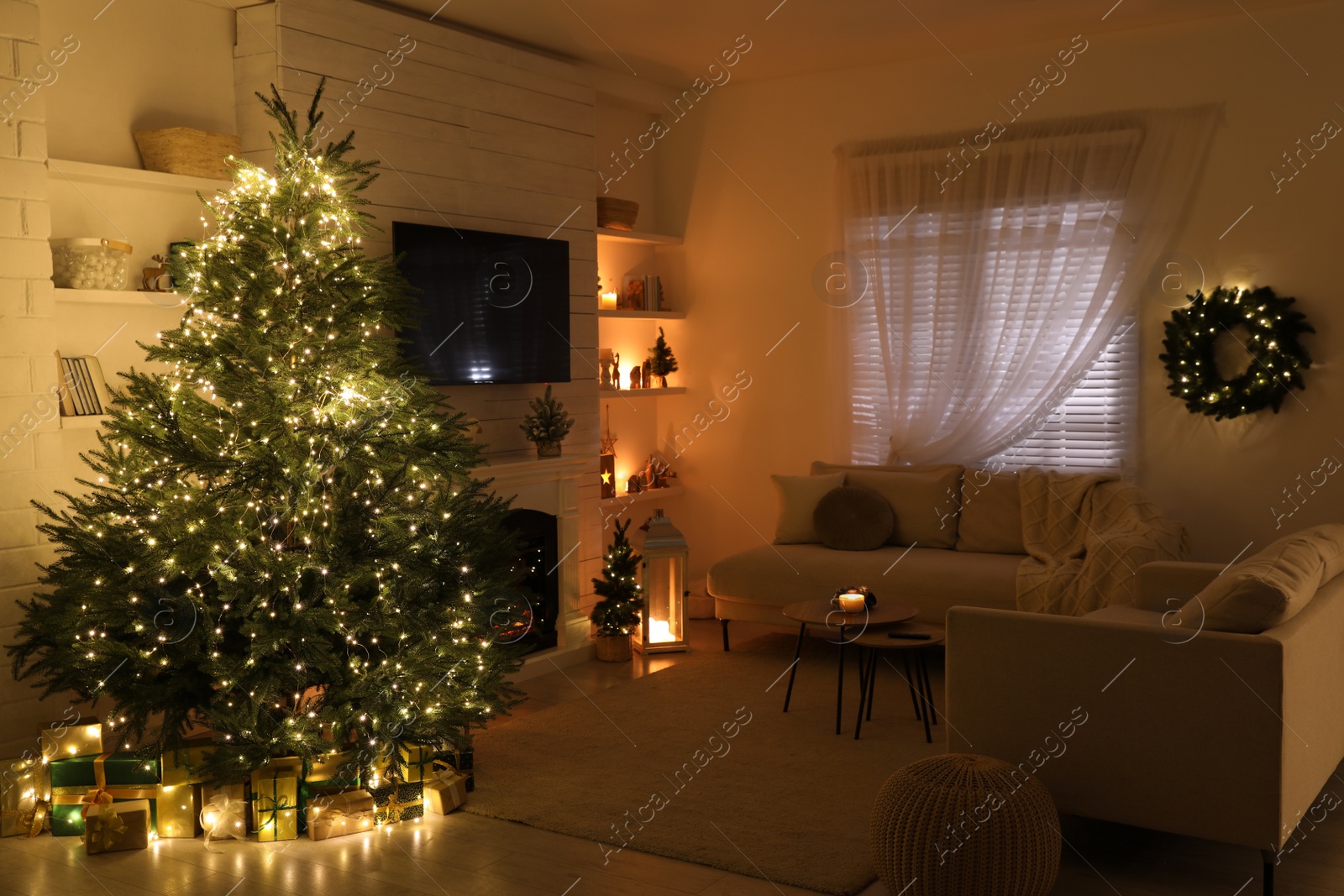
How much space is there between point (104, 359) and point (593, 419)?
8.59 ft

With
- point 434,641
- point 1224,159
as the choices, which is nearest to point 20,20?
point 434,641

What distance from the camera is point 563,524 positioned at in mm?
5918

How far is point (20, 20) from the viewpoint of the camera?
156 inches

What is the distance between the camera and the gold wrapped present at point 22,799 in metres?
3.73

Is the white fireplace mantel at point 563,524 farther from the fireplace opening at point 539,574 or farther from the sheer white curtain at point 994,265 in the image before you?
the sheer white curtain at point 994,265

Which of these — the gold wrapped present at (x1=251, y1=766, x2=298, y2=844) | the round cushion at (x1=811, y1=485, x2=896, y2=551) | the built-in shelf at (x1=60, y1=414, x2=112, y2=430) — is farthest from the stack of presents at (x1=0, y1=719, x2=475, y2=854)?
the round cushion at (x1=811, y1=485, x2=896, y2=551)

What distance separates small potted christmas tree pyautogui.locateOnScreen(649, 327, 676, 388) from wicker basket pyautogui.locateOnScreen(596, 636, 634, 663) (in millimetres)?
1922

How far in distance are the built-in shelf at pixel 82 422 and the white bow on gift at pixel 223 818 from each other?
4.52ft

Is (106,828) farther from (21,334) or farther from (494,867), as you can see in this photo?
(21,334)

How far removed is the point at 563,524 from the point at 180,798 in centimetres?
254

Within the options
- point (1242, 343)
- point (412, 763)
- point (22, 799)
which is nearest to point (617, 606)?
point (412, 763)

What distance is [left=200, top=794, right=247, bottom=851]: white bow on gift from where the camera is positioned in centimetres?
368

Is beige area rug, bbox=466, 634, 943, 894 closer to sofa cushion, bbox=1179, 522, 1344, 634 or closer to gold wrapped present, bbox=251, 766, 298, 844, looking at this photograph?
gold wrapped present, bbox=251, 766, 298, 844

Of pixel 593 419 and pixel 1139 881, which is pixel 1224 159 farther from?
pixel 1139 881
